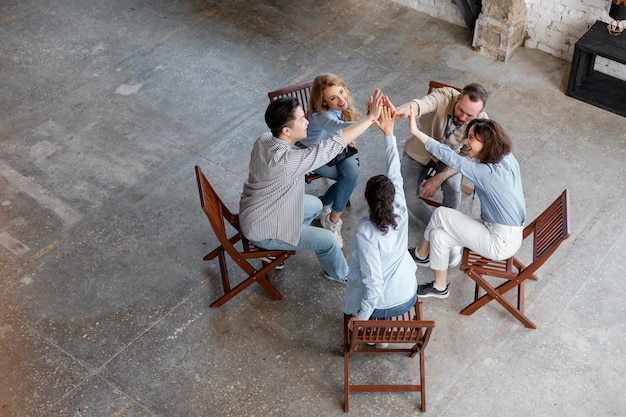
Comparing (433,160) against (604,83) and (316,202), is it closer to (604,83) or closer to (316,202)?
(316,202)

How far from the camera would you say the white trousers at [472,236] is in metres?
4.88

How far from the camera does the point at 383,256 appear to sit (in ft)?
14.4

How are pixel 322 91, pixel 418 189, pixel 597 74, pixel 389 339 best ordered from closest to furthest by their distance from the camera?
pixel 389 339 < pixel 322 91 < pixel 418 189 < pixel 597 74

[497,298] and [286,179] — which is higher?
[286,179]

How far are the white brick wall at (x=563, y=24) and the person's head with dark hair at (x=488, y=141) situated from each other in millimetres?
3066

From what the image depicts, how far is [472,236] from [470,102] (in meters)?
0.93

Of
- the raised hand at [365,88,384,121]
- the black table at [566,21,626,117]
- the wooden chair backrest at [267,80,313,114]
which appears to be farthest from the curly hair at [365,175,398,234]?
the black table at [566,21,626,117]

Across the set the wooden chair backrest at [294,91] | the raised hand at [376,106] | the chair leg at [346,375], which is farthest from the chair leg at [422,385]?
the wooden chair backrest at [294,91]

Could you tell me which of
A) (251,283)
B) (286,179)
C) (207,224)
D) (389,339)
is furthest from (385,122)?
(207,224)

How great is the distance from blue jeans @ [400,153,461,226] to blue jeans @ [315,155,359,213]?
0.39 meters

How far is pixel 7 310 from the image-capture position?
5.50 metres

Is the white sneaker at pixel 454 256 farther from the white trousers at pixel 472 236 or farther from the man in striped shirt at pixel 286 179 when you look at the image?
the man in striped shirt at pixel 286 179

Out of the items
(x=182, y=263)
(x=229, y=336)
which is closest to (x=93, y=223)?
(x=182, y=263)

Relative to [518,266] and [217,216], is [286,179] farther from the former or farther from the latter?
[518,266]
